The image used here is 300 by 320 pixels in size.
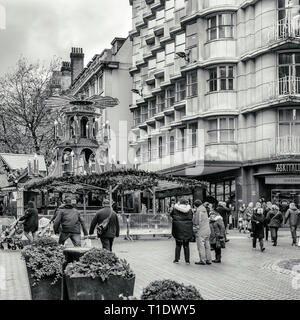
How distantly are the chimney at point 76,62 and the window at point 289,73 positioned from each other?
3929cm

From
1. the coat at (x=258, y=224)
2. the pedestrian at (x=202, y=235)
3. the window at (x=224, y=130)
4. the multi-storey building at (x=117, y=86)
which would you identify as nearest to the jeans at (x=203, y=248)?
the pedestrian at (x=202, y=235)

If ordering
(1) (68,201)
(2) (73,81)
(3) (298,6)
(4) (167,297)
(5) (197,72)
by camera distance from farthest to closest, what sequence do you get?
1. (2) (73,81)
2. (5) (197,72)
3. (3) (298,6)
4. (1) (68,201)
5. (4) (167,297)

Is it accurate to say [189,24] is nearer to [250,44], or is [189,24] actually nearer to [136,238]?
[250,44]

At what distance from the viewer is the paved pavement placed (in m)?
11.1

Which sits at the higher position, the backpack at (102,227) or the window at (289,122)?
the window at (289,122)

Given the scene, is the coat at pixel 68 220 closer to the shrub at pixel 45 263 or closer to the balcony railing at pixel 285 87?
the shrub at pixel 45 263

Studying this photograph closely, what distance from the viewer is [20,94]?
159 ft

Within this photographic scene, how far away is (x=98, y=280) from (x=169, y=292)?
2.64 meters

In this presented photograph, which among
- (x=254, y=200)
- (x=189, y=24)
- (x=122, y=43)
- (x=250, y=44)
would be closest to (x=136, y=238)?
(x=254, y=200)

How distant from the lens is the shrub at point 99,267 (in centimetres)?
A: 759

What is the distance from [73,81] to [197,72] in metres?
33.4

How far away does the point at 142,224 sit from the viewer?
27.2m

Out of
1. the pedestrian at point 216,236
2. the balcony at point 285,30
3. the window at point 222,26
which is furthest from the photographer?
the window at point 222,26

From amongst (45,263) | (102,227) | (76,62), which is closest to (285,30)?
(102,227)
